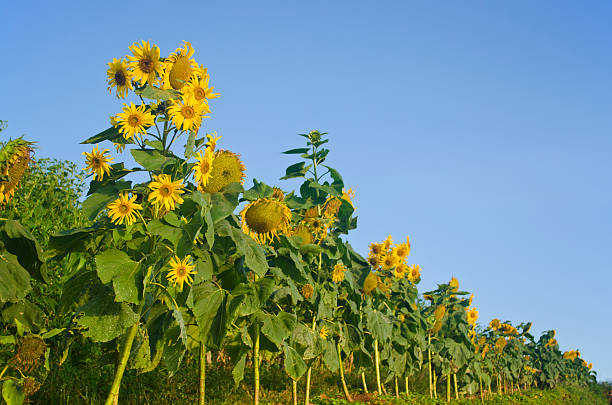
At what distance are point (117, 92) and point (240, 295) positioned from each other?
1673mm

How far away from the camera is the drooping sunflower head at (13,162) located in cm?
359

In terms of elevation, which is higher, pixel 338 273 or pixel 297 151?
pixel 297 151

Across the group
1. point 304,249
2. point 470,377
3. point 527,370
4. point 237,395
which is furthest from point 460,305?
point 527,370

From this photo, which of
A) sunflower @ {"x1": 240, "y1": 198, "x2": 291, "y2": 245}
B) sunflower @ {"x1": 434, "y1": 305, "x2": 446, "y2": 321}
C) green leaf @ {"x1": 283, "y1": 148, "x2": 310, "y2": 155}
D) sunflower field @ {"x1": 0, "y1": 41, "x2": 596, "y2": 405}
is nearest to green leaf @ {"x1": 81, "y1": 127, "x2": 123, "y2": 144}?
sunflower field @ {"x1": 0, "y1": 41, "x2": 596, "y2": 405}

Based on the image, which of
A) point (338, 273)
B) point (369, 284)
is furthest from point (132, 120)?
point (369, 284)

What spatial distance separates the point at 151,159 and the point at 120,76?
35.0 inches

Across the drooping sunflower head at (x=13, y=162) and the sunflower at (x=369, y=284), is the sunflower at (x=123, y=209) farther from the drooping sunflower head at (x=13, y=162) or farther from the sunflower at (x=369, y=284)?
the sunflower at (x=369, y=284)

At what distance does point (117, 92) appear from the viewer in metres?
3.76

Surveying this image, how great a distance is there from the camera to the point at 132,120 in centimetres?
337

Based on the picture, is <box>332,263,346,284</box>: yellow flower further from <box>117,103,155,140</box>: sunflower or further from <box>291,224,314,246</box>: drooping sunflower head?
<box>117,103,155,140</box>: sunflower

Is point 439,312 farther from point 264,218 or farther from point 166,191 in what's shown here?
point 166,191

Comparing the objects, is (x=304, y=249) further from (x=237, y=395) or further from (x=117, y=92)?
(x=237, y=395)

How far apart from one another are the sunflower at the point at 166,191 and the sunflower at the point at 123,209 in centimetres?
12

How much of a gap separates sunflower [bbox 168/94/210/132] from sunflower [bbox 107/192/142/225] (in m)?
0.58
